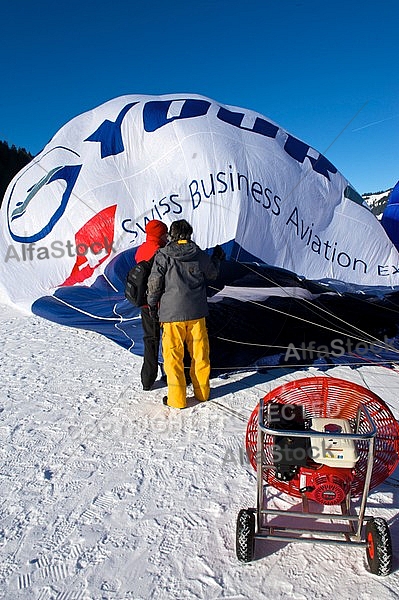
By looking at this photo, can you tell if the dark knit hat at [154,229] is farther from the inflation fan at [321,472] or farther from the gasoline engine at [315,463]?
the gasoline engine at [315,463]

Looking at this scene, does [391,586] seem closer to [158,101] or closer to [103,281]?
[103,281]

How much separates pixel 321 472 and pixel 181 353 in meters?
1.57

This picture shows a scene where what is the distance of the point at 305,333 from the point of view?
15.3 ft

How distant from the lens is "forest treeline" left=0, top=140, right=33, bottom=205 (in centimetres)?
2786

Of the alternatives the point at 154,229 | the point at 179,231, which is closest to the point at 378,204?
the point at 154,229

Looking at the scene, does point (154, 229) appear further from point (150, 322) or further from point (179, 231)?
point (150, 322)

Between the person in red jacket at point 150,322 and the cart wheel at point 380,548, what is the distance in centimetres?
212

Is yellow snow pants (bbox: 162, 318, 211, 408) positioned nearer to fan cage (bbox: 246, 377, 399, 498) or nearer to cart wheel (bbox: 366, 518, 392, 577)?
fan cage (bbox: 246, 377, 399, 498)

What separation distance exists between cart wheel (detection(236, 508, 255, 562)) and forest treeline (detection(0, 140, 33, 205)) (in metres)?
27.9

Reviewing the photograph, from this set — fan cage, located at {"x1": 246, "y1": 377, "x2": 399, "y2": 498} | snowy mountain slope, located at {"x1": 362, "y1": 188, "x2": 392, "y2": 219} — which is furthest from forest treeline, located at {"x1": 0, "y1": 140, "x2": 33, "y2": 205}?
fan cage, located at {"x1": 246, "y1": 377, "x2": 399, "y2": 498}

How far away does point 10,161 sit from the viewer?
30844 mm

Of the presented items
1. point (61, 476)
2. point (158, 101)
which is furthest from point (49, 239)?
point (61, 476)

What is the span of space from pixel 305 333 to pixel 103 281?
240 centimetres

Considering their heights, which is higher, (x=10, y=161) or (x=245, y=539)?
(x=10, y=161)
